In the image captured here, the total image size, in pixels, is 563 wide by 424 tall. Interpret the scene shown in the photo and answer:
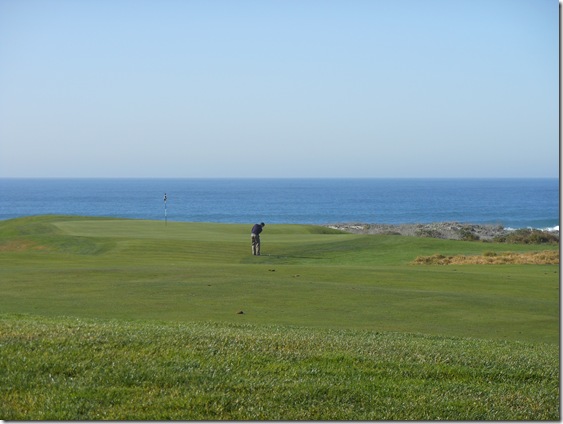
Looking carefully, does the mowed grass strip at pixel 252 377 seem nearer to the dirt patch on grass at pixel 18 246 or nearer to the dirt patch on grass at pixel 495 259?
the dirt patch on grass at pixel 495 259

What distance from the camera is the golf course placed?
334 inches

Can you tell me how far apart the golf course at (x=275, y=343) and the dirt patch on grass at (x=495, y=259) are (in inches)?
153

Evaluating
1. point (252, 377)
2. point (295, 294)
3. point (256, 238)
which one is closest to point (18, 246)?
point (256, 238)

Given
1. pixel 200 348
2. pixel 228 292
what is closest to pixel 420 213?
pixel 228 292

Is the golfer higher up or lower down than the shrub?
higher up

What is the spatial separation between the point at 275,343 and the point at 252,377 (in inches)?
70.3

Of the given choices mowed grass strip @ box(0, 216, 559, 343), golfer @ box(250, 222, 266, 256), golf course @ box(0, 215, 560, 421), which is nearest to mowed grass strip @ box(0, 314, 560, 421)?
golf course @ box(0, 215, 560, 421)

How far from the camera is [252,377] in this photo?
9.23 meters

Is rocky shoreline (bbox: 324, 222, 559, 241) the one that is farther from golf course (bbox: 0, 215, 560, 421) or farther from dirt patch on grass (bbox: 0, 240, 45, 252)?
golf course (bbox: 0, 215, 560, 421)

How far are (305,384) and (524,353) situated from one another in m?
4.49

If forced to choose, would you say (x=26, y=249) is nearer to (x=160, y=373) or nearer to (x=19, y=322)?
(x=19, y=322)

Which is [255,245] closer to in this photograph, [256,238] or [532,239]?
[256,238]

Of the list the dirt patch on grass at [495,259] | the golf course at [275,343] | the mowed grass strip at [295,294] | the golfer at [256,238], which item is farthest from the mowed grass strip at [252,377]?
the golfer at [256,238]

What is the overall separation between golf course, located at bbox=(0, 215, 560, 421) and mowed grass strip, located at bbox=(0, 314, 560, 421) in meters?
0.02
